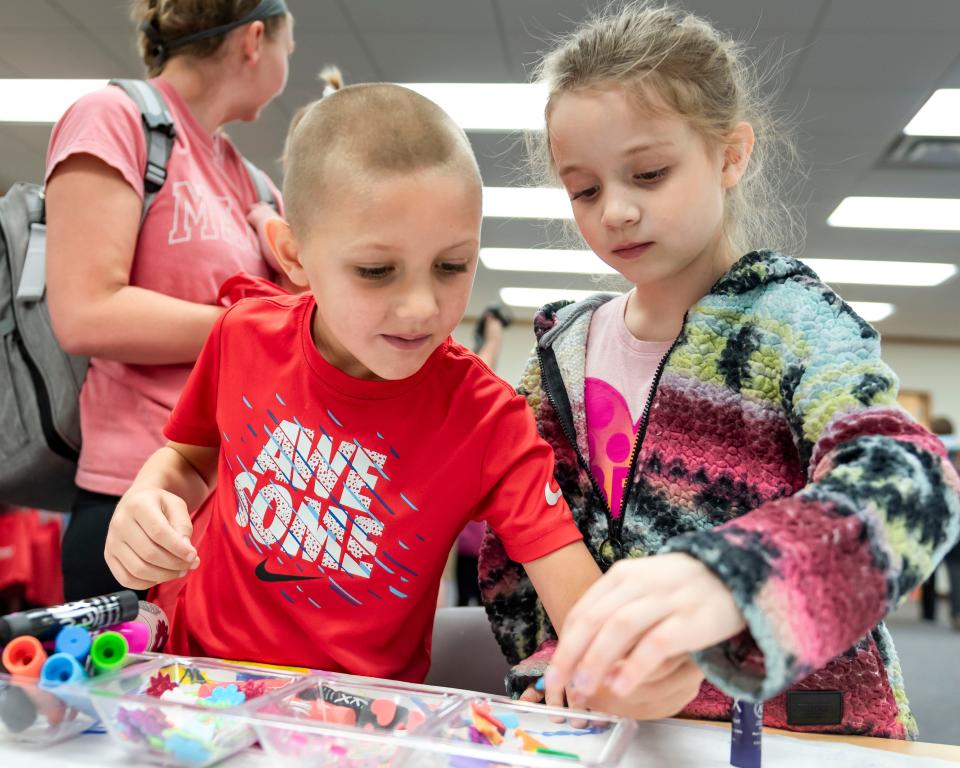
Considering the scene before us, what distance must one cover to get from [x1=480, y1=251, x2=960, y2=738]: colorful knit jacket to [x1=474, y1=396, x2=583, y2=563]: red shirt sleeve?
0.09m

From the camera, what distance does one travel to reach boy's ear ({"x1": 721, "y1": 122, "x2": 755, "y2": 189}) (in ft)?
2.86

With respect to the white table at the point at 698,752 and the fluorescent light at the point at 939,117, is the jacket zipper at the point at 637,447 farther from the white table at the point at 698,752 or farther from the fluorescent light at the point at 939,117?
the fluorescent light at the point at 939,117

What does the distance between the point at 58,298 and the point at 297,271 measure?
409mm

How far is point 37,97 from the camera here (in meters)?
4.45

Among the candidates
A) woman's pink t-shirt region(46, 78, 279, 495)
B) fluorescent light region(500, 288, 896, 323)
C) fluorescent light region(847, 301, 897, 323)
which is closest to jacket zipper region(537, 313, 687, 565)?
woman's pink t-shirt region(46, 78, 279, 495)

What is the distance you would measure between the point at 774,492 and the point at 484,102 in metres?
3.70

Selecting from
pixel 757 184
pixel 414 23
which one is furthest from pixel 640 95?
pixel 414 23

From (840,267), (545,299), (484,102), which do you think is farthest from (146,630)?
(545,299)

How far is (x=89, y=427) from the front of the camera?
111cm

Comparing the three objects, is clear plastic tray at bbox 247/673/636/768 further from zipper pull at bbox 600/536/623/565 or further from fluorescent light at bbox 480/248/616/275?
fluorescent light at bbox 480/248/616/275

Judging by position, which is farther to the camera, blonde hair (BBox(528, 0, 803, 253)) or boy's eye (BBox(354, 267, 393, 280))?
blonde hair (BBox(528, 0, 803, 253))

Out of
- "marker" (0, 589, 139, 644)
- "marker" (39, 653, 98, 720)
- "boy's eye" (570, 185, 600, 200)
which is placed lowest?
"marker" (39, 653, 98, 720)

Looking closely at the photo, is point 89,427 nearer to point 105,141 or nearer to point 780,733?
point 105,141

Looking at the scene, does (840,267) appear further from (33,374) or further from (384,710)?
(384,710)
